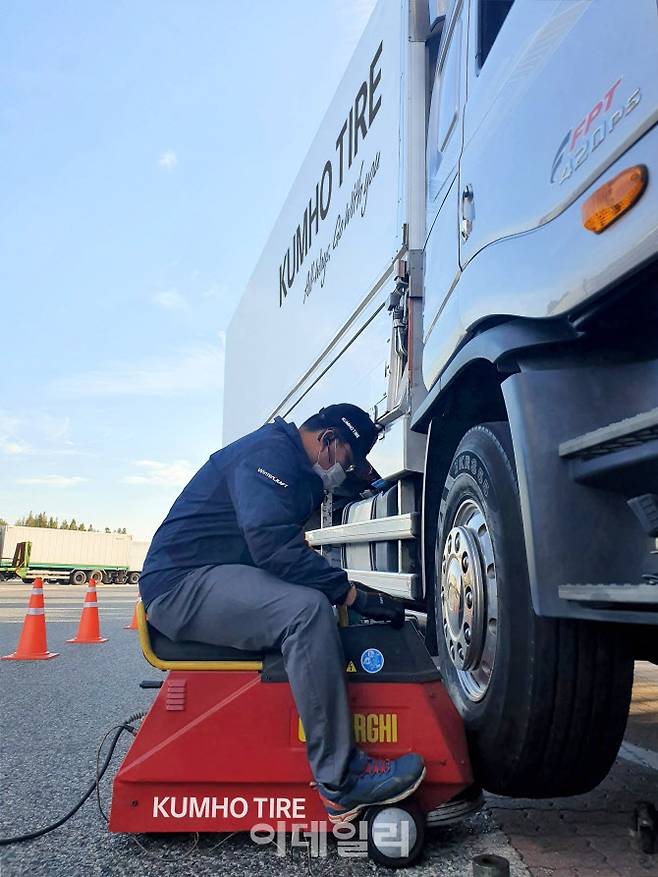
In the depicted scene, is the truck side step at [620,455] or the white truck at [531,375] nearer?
the truck side step at [620,455]

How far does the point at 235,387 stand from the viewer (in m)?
9.30

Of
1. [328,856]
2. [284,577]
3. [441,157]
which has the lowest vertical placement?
[328,856]

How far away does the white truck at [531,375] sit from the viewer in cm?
156

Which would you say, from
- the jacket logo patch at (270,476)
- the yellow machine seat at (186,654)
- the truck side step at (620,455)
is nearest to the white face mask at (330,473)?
the jacket logo patch at (270,476)

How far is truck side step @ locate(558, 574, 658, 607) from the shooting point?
4.57 feet

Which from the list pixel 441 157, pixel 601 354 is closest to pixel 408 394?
pixel 441 157

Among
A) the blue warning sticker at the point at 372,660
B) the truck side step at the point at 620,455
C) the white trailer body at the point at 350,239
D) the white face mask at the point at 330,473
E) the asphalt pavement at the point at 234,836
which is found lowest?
the asphalt pavement at the point at 234,836

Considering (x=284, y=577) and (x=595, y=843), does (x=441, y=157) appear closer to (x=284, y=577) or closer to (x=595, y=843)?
(x=284, y=577)

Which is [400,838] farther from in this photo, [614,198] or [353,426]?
[614,198]

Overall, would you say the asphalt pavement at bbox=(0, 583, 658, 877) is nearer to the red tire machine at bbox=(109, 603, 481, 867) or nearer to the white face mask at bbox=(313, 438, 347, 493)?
the red tire machine at bbox=(109, 603, 481, 867)

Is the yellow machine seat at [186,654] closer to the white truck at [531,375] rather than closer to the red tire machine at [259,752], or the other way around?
the red tire machine at [259,752]

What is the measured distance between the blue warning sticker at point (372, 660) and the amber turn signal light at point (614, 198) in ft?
4.16

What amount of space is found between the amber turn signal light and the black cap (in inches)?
41.6

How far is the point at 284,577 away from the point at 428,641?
888mm
